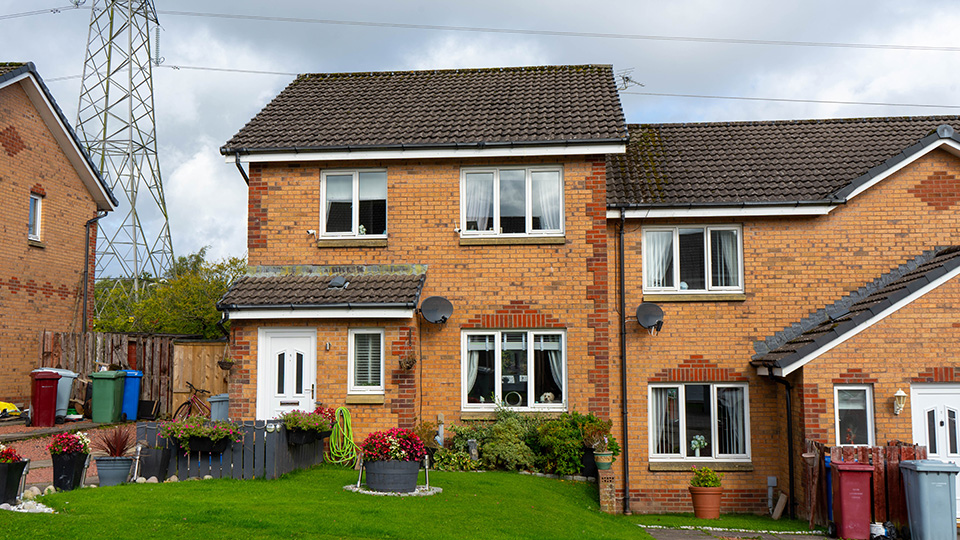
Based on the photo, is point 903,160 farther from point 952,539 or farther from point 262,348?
point 262,348

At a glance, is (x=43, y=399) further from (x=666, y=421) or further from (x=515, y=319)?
(x=666, y=421)

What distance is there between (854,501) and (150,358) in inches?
648

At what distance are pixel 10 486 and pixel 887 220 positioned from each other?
51.2 feet

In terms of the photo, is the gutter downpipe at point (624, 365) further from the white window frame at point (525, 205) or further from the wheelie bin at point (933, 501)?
the wheelie bin at point (933, 501)

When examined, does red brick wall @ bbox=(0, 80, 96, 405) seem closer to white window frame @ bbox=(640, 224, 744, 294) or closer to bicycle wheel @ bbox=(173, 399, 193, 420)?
bicycle wheel @ bbox=(173, 399, 193, 420)

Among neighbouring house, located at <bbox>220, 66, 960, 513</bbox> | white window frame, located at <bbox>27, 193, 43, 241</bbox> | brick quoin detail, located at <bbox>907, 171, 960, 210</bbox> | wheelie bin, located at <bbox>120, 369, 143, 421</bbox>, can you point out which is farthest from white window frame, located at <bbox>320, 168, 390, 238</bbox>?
brick quoin detail, located at <bbox>907, 171, 960, 210</bbox>

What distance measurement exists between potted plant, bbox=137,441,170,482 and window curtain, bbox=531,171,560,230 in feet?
25.7

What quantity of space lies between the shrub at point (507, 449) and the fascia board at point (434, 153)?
5163 mm

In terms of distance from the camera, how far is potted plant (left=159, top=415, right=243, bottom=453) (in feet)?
37.9

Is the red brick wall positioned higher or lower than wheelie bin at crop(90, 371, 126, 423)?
higher

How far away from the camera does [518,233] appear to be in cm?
1539

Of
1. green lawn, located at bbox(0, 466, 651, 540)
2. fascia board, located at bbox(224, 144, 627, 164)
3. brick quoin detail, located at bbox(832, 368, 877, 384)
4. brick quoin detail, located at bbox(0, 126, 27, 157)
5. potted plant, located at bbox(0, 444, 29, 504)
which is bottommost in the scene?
green lawn, located at bbox(0, 466, 651, 540)

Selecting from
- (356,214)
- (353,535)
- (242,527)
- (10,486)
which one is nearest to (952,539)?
(353,535)

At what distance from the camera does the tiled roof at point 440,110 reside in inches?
607
